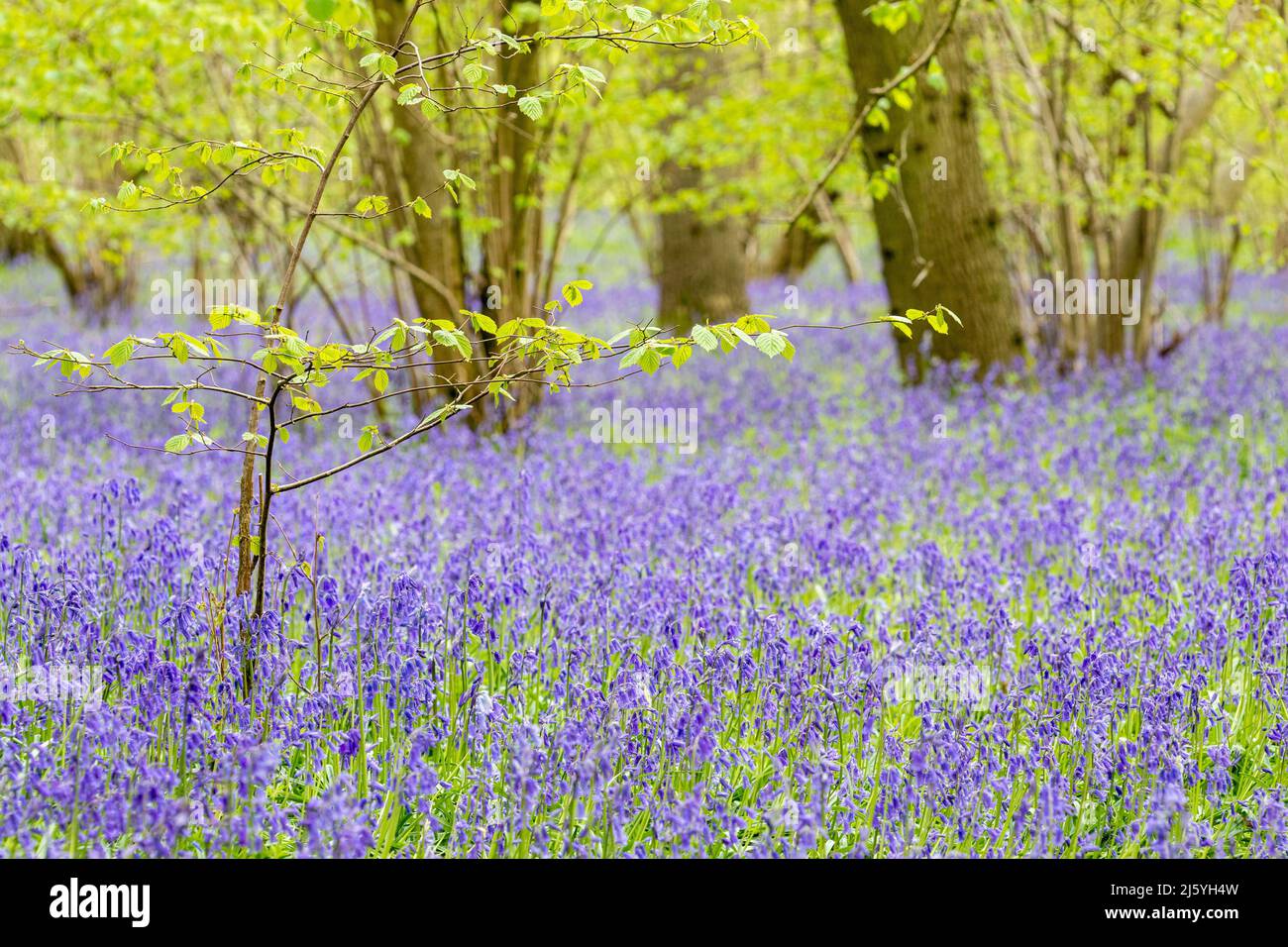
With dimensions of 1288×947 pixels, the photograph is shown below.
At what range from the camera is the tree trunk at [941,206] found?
341 inches

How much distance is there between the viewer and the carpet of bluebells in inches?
109

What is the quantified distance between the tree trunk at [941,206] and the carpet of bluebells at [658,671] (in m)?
3.03

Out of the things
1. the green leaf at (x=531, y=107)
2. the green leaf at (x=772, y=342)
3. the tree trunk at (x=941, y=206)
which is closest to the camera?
the green leaf at (x=772, y=342)

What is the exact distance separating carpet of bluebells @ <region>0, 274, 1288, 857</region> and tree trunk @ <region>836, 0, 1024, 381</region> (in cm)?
303

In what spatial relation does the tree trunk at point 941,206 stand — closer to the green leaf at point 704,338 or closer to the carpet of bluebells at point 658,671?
the carpet of bluebells at point 658,671

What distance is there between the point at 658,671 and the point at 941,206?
261 inches

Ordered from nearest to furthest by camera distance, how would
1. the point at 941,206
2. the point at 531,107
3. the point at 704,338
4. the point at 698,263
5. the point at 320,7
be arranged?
the point at 320,7 < the point at 704,338 < the point at 531,107 < the point at 941,206 < the point at 698,263

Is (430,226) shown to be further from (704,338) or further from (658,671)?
(704,338)

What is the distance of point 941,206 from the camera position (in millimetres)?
9031

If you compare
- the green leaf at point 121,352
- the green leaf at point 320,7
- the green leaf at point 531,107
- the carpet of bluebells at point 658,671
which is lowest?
the carpet of bluebells at point 658,671

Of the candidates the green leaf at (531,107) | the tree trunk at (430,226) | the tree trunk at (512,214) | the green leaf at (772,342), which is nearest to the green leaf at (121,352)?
the green leaf at (531,107)

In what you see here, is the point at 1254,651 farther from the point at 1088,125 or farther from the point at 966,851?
the point at 1088,125

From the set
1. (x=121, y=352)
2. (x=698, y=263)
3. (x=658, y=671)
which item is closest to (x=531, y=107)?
(x=121, y=352)

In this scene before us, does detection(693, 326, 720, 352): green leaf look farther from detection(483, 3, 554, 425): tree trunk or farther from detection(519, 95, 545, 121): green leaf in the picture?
detection(483, 3, 554, 425): tree trunk
